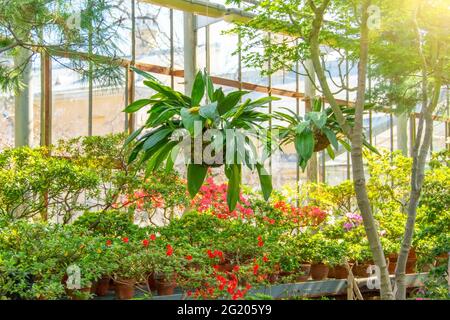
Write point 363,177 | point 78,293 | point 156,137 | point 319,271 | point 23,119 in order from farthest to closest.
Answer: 1. point 23,119
2. point 319,271
3. point 156,137
4. point 78,293
5. point 363,177

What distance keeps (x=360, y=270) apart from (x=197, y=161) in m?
2.66

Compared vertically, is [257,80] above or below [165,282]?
above

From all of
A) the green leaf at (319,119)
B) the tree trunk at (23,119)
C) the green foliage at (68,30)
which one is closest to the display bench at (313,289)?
the green leaf at (319,119)

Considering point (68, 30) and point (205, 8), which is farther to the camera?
point (205, 8)

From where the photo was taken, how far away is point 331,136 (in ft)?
15.0

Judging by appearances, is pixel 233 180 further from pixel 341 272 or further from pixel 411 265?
pixel 411 265

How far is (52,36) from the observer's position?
532 cm

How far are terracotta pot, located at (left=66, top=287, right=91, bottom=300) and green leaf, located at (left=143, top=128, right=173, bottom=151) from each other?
945 mm

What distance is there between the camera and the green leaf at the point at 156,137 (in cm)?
418

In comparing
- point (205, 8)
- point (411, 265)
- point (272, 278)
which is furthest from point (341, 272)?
point (205, 8)

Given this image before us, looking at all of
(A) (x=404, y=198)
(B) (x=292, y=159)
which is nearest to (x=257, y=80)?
(B) (x=292, y=159)

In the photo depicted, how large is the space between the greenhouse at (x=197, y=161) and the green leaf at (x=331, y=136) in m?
0.01
